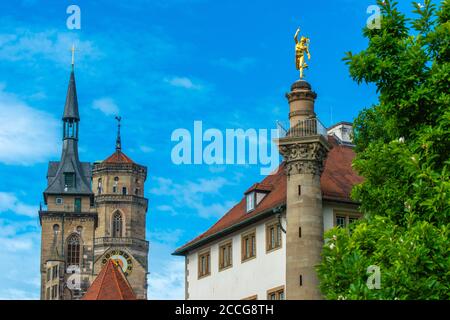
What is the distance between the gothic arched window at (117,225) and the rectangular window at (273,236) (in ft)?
434

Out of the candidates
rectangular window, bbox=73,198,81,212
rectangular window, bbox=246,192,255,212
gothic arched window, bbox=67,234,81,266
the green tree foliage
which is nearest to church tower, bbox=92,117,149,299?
gothic arched window, bbox=67,234,81,266

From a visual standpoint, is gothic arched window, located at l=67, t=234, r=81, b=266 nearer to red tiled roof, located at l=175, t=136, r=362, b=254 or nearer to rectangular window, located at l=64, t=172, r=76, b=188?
rectangular window, located at l=64, t=172, r=76, b=188

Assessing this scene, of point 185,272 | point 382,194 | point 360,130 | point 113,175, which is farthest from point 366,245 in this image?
point 113,175

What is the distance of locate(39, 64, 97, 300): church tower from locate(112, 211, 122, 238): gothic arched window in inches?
153

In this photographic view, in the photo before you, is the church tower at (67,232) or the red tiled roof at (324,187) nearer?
the red tiled roof at (324,187)

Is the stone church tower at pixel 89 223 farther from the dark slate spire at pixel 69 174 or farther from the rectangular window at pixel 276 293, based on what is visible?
the rectangular window at pixel 276 293

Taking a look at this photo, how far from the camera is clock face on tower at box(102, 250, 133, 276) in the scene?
186 metres

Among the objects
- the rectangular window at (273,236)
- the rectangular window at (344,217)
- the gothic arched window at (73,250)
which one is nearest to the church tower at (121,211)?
the gothic arched window at (73,250)

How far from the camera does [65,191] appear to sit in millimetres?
190250

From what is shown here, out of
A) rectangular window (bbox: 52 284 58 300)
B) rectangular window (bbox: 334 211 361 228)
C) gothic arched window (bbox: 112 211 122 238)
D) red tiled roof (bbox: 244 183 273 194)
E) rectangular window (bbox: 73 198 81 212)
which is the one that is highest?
rectangular window (bbox: 73 198 81 212)

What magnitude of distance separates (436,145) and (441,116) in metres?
0.81

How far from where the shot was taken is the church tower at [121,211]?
188750mm

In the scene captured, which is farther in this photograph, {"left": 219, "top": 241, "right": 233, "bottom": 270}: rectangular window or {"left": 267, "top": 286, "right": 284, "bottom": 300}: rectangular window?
{"left": 219, "top": 241, "right": 233, "bottom": 270}: rectangular window

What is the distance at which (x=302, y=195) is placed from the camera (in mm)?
56469
